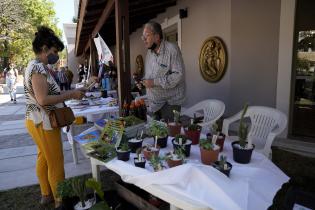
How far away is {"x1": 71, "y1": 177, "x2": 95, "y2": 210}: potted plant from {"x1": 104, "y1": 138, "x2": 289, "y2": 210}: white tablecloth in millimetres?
394

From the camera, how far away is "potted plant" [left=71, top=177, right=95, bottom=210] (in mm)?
1656

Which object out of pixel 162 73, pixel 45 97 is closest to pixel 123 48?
pixel 162 73

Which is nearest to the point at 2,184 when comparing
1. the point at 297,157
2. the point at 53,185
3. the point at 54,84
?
the point at 53,185

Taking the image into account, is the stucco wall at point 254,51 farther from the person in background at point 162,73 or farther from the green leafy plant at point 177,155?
the green leafy plant at point 177,155

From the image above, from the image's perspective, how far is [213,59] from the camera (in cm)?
435

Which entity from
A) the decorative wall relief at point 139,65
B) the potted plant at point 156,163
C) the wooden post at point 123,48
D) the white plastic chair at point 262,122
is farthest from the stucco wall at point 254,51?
the decorative wall relief at point 139,65

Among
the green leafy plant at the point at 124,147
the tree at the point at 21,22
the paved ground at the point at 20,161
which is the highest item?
the tree at the point at 21,22

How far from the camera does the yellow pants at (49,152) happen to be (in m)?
2.04

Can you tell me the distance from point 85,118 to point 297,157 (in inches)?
144

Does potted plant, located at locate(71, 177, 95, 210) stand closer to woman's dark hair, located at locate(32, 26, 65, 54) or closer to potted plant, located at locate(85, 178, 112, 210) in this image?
potted plant, located at locate(85, 178, 112, 210)

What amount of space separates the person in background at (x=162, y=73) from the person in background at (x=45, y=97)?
0.67m

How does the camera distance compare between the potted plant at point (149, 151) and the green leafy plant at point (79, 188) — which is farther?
the green leafy plant at point (79, 188)

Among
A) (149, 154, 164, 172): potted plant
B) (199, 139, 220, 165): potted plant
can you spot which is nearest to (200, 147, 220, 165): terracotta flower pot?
(199, 139, 220, 165): potted plant

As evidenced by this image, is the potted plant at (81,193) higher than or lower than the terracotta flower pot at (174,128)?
A: lower
